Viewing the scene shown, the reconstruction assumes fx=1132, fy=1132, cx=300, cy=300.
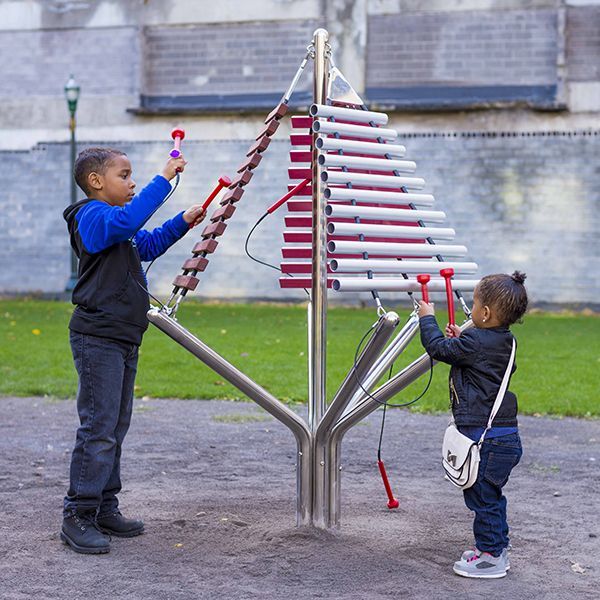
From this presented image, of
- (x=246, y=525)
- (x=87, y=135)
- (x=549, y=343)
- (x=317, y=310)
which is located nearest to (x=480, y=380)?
(x=317, y=310)

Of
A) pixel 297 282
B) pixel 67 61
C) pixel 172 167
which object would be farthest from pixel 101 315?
pixel 67 61

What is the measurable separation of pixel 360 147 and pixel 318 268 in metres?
0.56

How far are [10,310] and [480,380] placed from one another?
14959 mm

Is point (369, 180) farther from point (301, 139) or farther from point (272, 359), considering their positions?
point (272, 359)

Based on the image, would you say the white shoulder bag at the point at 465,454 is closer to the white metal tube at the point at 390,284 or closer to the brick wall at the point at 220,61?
the white metal tube at the point at 390,284

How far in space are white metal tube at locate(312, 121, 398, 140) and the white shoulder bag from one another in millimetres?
1202

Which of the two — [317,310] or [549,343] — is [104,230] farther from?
[549,343]

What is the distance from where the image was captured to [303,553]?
15.2ft

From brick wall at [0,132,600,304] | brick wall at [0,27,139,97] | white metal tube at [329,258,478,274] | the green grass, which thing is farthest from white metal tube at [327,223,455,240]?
brick wall at [0,27,139,97]

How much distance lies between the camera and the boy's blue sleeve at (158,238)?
5.06 m

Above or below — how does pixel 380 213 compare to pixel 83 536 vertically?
above

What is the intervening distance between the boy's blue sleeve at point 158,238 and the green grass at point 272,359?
13.2 ft

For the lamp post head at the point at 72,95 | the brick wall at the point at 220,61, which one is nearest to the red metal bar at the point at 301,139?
the lamp post head at the point at 72,95

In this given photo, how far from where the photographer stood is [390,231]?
4738 mm
